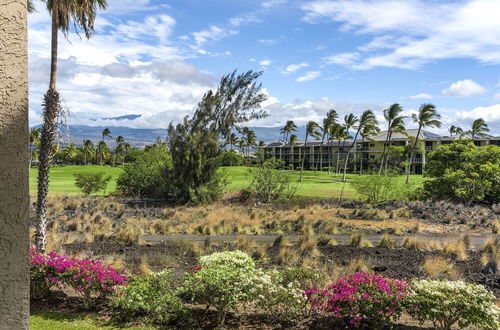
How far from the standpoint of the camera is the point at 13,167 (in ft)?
11.6

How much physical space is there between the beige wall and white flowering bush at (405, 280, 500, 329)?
19.3ft

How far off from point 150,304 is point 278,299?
2368 mm

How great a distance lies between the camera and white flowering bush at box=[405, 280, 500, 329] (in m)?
6.93

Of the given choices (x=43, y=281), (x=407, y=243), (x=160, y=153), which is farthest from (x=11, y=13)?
(x=160, y=153)

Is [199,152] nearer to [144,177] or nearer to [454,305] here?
[144,177]

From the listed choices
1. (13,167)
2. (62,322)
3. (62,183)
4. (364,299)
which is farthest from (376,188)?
(62,183)

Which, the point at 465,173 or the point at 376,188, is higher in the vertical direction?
the point at 465,173

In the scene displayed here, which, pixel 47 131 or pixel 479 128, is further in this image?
pixel 479 128

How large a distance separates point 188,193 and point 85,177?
11.2 m

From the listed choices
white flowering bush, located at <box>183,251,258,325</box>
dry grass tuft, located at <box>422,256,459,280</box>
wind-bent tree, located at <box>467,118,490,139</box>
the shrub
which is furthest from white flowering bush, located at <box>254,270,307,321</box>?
wind-bent tree, located at <box>467,118,490,139</box>

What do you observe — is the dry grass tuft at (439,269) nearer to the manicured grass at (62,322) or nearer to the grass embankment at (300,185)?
the manicured grass at (62,322)

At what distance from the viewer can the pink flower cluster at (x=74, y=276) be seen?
28.5ft

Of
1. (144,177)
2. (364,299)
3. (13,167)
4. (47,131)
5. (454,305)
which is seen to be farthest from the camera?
(144,177)

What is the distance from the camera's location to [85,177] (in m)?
39.0
